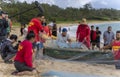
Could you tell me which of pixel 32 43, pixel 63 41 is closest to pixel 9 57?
pixel 32 43

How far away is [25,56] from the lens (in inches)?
328

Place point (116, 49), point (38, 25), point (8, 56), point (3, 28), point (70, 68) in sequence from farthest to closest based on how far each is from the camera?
point (3, 28) → point (38, 25) → point (8, 56) → point (116, 49) → point (70, 68)

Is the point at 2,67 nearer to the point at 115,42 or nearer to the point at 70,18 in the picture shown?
the point at 115,42

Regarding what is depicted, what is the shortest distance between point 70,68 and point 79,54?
1.20 metres

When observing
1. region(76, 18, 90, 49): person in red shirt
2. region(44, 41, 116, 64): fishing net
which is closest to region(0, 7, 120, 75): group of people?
region(76, 18, 90, 49): person in red shirt

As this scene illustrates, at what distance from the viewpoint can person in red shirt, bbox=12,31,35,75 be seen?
8281 mm

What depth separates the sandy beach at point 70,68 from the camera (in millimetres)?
9055

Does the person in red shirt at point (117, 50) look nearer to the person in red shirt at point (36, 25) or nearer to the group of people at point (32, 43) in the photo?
the group of people at point (32, 43)

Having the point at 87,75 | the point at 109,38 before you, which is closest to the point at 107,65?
the point at 87,75

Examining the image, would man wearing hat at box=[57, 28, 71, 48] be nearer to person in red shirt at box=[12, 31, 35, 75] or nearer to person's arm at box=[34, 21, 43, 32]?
person's arm at box=[34, 21, 43, 32]

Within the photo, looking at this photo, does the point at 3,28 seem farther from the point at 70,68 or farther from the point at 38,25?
the point at 70,68

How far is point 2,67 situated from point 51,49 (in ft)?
7.63

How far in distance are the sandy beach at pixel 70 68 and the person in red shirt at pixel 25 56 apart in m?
0.31

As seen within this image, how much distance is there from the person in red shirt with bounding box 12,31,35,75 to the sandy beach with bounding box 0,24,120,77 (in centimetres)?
31
